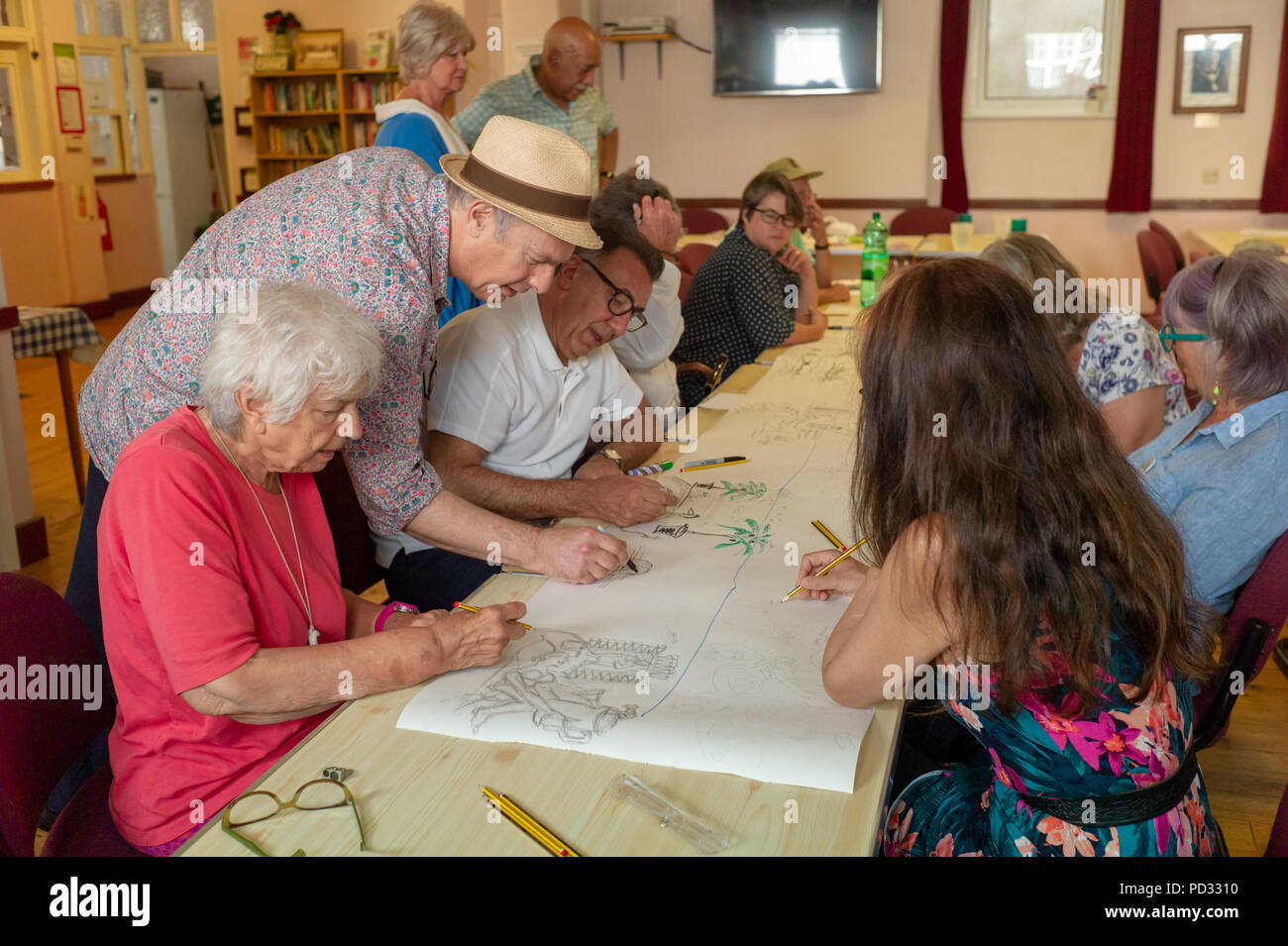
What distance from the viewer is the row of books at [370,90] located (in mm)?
8391

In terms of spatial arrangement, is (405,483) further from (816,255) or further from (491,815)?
(816,255)

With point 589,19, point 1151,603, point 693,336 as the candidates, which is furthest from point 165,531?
point 589,19

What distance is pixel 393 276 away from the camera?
1.78 metres

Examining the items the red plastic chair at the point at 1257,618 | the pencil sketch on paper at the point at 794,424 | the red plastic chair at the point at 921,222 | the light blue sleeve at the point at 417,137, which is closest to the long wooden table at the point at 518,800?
the red plastic chair at the point at 1257,618

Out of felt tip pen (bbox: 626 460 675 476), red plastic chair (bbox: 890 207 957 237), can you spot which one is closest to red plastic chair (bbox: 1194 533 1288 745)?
felt tip pen (bbox: 626 460 675 476)

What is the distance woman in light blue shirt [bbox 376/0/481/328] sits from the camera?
3.46m

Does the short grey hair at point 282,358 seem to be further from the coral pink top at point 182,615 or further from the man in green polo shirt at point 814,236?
the man in green polo shirt at point 814,236

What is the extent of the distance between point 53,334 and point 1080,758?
189 inches

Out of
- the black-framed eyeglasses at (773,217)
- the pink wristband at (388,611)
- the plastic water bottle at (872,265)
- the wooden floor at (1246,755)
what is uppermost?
the black-framed eyeglasses at (773,217)

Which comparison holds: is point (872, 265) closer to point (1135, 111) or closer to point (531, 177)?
point (531, 177)

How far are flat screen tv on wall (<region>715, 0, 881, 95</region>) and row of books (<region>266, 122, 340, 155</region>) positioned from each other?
10.5 feet

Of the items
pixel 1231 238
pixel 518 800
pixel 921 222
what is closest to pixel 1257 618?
pixel 518 800

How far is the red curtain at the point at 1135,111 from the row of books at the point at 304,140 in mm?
6068

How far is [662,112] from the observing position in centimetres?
859
